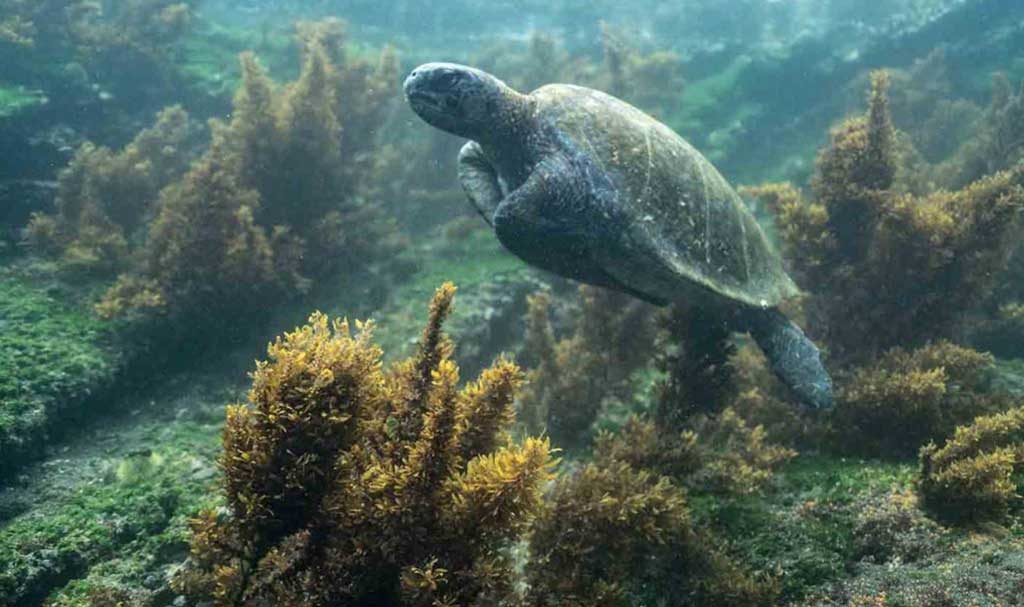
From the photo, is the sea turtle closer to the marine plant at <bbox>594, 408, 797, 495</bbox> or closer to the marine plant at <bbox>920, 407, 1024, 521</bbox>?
the marine plant at <bbox>594, 408, 797, 495</bbox>

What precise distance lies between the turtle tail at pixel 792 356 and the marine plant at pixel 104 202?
6.78m

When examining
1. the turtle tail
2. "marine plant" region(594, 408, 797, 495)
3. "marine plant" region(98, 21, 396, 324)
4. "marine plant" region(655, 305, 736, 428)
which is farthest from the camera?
"marine plant" region(98, 21, 396, 324)

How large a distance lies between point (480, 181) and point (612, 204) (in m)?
1.29

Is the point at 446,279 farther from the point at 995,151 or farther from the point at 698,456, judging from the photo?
the point at 995,151

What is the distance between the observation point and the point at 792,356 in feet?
14.4

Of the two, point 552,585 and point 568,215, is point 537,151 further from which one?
point 552,585

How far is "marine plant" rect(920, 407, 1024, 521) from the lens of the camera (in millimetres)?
2750

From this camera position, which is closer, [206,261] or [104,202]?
[206,261]

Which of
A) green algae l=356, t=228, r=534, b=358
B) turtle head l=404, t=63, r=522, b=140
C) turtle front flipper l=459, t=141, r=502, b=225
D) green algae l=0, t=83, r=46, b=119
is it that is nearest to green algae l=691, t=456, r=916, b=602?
turtle front flipper l=459, t=141, r=502, b=225

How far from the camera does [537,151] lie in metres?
4.14

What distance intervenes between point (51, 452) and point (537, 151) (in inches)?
170

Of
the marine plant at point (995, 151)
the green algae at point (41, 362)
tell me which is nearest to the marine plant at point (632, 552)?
the green algae at point (41, 362)

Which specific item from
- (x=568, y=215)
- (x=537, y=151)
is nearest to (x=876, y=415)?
(x=568, y=215)

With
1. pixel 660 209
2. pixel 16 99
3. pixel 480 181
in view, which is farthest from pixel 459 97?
pixel 16 99
